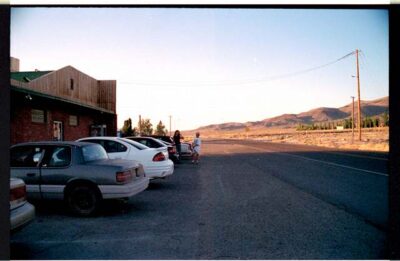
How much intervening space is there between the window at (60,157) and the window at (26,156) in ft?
0.82

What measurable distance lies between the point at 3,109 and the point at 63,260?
2128 mm

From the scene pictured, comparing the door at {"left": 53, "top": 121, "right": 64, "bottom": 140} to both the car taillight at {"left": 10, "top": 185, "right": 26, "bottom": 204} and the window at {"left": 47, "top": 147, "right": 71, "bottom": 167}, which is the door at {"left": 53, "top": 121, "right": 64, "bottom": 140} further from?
the car taillight at {"left": 10, "top": 185, "right": 26, "bottom": 204}

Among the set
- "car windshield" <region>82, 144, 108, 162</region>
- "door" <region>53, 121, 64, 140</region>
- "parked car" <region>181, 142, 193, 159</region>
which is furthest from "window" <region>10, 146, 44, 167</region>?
"parked car" <region>181, 142, 193, 159</region>

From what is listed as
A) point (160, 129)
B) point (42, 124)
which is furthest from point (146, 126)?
point (42, 124)

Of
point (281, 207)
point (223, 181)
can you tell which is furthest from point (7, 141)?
point (223, 181)

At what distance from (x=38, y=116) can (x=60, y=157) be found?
12073 millimetres

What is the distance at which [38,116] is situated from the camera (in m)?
17.6

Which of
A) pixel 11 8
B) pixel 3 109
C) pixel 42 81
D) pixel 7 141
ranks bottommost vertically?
pixel 7 141

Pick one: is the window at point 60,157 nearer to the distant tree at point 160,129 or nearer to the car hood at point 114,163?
the car hood at point 114,163

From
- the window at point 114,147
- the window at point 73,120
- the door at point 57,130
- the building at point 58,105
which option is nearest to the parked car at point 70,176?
the window at point 114,147

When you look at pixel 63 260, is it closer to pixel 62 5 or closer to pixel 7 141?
pixel 7 141

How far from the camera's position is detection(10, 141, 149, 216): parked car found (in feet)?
22.3

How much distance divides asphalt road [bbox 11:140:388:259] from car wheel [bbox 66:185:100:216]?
0.23 meters

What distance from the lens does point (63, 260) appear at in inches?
174
